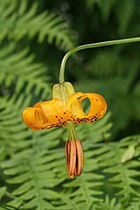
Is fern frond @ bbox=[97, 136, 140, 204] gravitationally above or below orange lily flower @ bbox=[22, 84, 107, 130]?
below

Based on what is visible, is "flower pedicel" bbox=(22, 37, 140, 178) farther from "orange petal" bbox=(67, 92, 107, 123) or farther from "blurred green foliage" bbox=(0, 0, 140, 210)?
"blurred green foliage" bbox=(0, 0, 140, 210)

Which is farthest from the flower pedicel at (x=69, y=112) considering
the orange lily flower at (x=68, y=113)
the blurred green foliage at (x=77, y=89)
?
the blurred green foliage at (x=77, y=89)

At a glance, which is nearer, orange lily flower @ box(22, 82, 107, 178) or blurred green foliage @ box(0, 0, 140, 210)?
orange lily flower @ box(22, 82, 107, 178)

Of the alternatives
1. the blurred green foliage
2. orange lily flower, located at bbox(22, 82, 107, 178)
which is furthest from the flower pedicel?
the blurred green foliage

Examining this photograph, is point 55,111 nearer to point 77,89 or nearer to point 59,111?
point 59,111

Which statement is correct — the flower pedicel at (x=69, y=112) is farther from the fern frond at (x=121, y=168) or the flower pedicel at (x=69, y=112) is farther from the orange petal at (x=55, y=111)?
the fern frond at (x=121, y=168)

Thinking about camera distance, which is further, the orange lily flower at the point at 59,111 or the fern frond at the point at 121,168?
the fern frond at the point at 121,168

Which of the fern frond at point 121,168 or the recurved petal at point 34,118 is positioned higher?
the recurved petal at point 34,118
